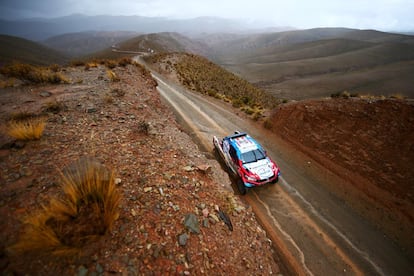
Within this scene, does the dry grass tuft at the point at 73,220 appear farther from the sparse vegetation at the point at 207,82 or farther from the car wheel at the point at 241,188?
the sparse vegetation at the point at 207,82

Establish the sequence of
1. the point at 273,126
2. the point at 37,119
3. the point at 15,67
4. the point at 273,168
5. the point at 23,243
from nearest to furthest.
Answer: the point at 23,243 → the point at 37,119 → the point at 273,168 → the point at 15,67 → the point at 273,126

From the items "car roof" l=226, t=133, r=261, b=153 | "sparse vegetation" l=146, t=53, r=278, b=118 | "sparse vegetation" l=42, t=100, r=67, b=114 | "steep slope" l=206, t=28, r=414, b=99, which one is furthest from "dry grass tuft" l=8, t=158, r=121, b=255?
"steep slope" l=206, t=28, r=414, b=99

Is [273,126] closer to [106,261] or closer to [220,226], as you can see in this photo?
[220,226]

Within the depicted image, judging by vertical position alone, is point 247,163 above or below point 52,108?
below

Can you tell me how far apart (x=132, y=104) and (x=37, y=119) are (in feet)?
15.6

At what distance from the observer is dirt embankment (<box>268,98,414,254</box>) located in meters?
7.36

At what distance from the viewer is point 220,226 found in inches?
210

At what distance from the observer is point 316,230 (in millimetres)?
6539

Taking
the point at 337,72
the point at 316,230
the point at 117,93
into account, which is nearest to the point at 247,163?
the point at 316,230

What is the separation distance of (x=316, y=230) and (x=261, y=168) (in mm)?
2907

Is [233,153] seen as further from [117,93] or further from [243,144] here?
[117,93]

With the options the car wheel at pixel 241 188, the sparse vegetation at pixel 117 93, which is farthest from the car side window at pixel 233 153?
the sparse vegetation at pixel 117 93

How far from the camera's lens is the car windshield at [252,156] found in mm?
8274

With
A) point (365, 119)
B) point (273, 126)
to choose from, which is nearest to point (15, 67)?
point (273, 126)
